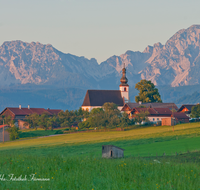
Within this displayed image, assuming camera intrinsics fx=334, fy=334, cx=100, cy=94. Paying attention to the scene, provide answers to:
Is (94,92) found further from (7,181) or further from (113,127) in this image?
(7,181)

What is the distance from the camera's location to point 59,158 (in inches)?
816

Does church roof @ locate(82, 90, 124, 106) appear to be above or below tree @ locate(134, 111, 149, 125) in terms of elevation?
above

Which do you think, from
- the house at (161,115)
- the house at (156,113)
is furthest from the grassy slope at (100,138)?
the house at (156,113)

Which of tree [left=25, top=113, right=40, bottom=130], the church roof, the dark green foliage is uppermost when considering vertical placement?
the church roof

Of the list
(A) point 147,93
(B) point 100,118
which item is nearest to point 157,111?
(A) point 147,93

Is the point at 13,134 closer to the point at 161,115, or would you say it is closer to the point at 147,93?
the point at 161,115

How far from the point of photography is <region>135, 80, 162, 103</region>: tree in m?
140

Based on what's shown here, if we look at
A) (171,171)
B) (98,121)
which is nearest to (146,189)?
(171,171)

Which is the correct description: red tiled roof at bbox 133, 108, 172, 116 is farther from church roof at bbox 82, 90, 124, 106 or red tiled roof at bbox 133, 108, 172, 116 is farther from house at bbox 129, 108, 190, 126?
church roof at bbox 82, 90, 124, 106

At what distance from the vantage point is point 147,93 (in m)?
140

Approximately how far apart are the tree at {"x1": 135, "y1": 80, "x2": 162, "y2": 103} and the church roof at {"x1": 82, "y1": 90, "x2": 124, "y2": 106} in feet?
47.0

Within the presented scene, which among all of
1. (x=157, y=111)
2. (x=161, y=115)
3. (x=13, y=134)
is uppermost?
(x=157, y=111)

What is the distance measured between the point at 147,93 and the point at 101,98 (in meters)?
24.8

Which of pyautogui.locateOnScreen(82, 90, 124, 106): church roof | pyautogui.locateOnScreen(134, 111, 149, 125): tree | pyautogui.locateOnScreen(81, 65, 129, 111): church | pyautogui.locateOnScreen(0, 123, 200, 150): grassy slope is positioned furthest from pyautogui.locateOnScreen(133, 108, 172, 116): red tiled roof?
pyautogui.locateOnScreen(82, 90, 124, 106): church roof
